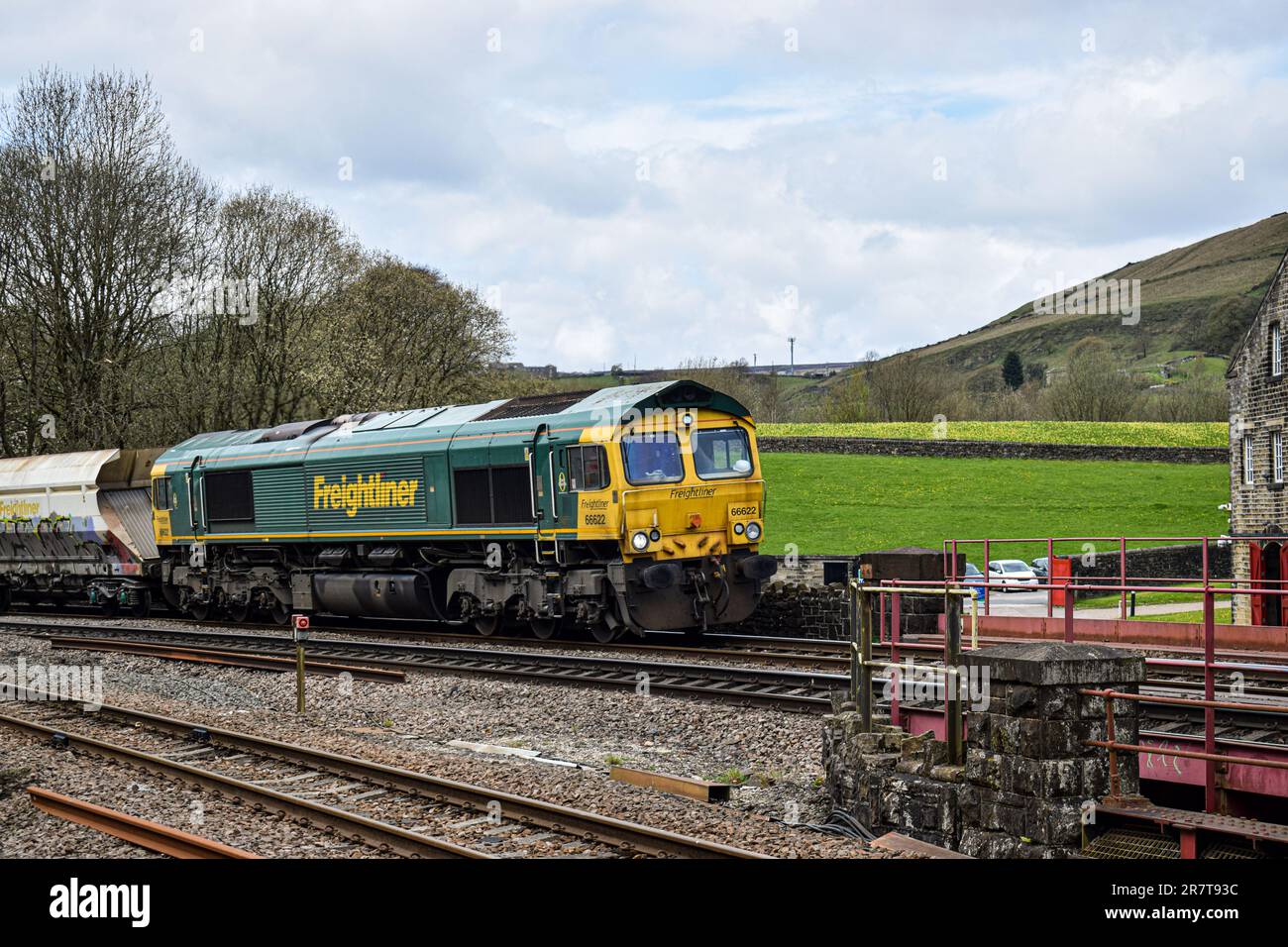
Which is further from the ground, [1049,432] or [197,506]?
[1049,432]

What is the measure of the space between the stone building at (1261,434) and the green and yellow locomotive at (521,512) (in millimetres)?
18249

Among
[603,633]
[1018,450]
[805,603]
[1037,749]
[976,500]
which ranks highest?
[1018,450]

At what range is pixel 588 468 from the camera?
63.6ft

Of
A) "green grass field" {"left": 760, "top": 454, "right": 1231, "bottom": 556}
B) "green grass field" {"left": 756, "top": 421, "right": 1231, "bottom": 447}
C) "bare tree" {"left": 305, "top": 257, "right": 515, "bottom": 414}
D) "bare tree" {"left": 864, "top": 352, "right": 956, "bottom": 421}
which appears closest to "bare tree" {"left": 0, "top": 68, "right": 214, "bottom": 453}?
"bare tree" {"left": 305, "top": 257, "right": 515, "bottom": 414}

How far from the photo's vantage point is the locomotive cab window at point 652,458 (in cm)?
1922

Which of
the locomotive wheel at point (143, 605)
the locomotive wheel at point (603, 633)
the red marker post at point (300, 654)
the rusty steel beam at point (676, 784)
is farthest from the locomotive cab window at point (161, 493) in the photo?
the rusty steel beam at point (676, 784)

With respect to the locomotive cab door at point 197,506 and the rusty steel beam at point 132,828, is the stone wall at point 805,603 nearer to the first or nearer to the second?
the locomotive cab door at point 197,506

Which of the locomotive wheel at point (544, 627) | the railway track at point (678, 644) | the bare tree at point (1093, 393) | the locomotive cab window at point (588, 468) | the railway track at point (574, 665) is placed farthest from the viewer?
the bare tree at point (1093, 393)

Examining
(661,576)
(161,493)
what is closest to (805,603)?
(661,576)

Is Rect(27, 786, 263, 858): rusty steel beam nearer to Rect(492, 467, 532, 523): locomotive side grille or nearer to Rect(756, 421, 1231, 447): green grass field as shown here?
Rect(492, 467, 532, 523): locomotive side grille

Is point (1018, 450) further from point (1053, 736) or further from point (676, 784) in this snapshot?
point (1053, 736)

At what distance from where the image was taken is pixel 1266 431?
1344 inches

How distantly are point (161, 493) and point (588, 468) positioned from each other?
45.2ft
